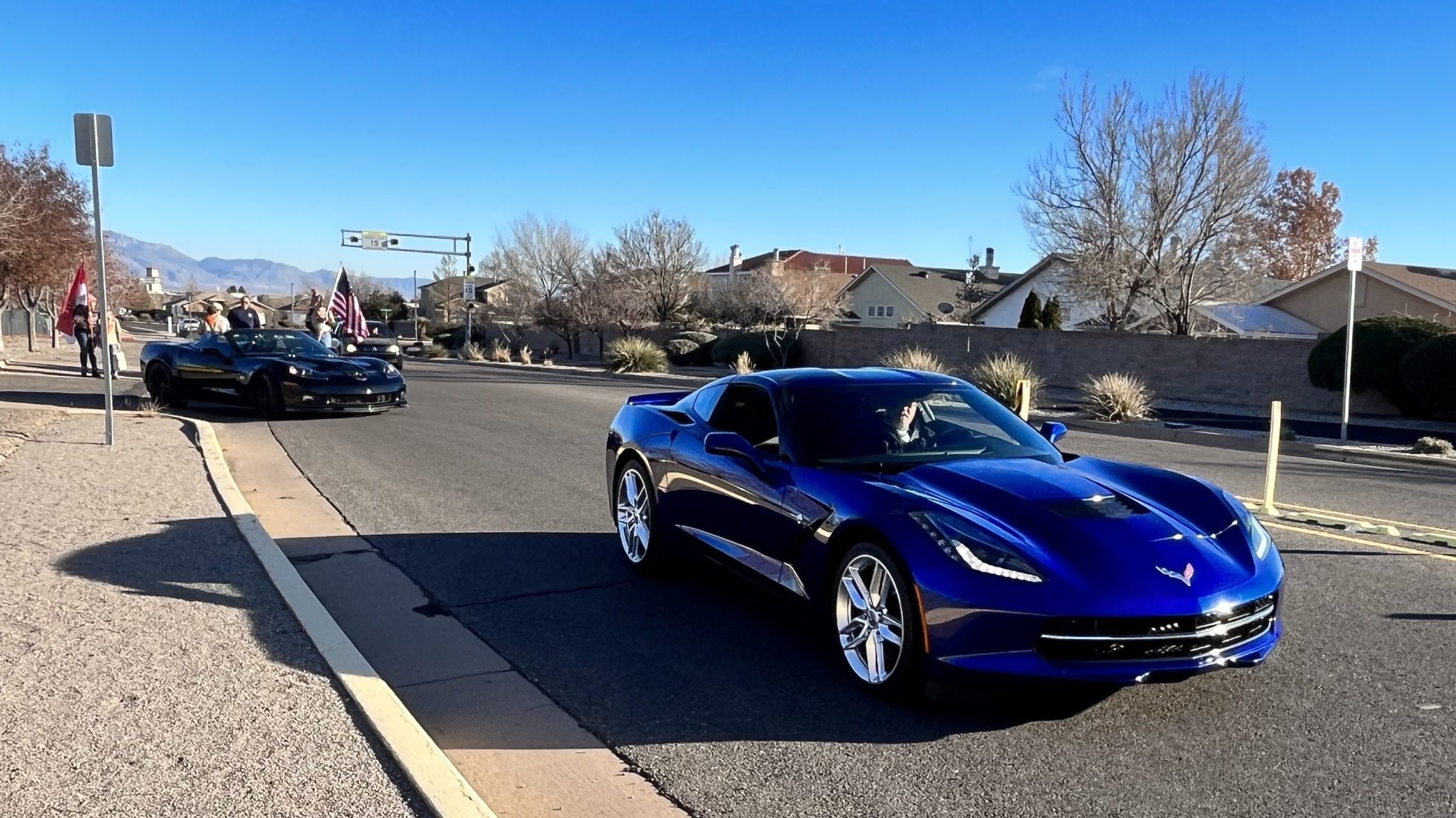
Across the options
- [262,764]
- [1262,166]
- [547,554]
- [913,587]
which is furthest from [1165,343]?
[262,764]

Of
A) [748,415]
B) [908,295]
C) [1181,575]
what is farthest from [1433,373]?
[908,295]

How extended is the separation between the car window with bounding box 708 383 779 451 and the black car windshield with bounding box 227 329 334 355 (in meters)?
11.5

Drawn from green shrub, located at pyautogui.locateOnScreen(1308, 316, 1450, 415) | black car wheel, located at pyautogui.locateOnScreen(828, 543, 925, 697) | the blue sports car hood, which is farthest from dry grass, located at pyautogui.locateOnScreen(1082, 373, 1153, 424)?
black car wheel, located at pyautogui.locateOnScreen(828, 543, 925, 697)

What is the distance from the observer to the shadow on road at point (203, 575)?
16.4 ft

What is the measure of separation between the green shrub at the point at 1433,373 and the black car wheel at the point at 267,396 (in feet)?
58.3

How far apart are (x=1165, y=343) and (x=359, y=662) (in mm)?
22025

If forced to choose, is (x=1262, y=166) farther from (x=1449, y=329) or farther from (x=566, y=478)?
(x=566, y=478)

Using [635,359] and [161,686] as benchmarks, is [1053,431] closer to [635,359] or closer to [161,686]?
[161,686]

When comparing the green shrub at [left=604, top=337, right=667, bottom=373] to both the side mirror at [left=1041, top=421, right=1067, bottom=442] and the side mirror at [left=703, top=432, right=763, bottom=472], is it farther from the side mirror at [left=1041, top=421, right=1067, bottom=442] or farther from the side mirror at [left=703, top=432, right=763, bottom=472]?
the side mirror at [left=703, top=432, right=763, bottom=472]

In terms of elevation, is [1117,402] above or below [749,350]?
below

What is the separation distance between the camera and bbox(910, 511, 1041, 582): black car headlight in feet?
13.2

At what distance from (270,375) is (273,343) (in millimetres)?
1367

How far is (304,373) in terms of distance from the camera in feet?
49.0

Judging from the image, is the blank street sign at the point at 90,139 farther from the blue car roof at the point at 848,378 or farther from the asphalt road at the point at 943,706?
the blue car roof at the point at 848,378
